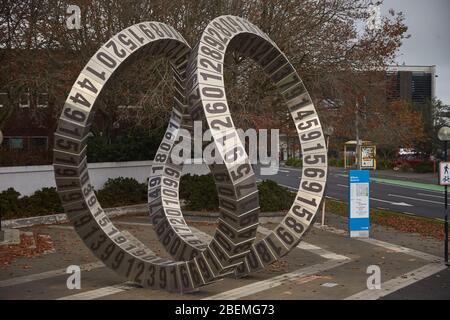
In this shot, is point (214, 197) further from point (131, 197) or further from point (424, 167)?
point (424, 167)

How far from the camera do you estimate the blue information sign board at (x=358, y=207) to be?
17.7 meters

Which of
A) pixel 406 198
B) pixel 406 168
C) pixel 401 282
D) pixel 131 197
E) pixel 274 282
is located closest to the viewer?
pixel 274 282

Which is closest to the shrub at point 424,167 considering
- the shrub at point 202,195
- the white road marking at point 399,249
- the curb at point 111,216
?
the shrub at point 202,195

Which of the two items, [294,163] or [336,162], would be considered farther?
[294,163]

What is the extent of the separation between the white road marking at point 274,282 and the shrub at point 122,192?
39.1ft

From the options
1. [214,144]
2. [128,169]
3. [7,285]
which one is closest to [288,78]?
[214,144]

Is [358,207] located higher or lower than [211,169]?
lower

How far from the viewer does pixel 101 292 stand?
10211 mm

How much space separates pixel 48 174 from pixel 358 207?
38.0 ft

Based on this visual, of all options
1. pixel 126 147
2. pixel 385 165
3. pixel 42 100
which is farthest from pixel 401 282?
pixel 385 165

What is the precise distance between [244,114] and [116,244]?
10.1m

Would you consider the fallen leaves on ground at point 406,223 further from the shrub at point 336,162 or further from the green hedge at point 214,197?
the shrub at point 336,162

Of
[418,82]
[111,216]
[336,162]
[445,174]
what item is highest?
[418,82]

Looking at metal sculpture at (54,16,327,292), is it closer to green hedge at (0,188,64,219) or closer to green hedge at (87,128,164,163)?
green hedge at (0,188,64,219)
